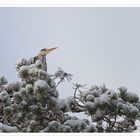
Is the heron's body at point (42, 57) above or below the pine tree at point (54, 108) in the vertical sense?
above

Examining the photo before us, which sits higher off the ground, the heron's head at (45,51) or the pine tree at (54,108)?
the heron's head at (45,51)

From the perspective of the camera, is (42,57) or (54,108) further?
(42,57)

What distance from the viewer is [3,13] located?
92.0 inches

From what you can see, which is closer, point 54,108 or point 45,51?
point 54,108

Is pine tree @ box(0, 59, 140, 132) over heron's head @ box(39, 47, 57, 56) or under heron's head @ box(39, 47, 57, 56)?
under

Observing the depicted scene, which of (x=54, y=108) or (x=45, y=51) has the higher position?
(x=45, y=51)

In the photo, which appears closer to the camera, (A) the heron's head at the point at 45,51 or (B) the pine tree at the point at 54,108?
(B) the pine tree at the point at 54,108

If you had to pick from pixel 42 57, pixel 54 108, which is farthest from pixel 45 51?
pixel 54 108

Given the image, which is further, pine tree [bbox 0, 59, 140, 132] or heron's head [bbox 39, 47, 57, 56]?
heron's head [bbox 39, 47, 57, 56]

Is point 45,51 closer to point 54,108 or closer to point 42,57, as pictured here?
point 42,57

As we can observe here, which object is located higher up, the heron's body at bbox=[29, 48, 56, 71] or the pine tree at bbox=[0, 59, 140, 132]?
the heron's body at bbox=[29, 48, 56, 71]

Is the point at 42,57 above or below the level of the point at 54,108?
above
